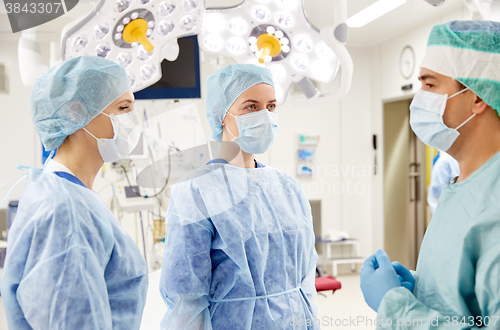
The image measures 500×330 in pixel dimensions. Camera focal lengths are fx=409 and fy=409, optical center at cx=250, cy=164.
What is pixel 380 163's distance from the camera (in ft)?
15.0

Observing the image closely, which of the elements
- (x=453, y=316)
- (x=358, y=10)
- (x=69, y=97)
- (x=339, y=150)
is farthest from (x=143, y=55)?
(x=339, y=150)

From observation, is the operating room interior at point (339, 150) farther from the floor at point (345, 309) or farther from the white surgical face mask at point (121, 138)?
the white surgical face mask at point (121, 138)

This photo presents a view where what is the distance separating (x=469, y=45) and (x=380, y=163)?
3734 millimetres

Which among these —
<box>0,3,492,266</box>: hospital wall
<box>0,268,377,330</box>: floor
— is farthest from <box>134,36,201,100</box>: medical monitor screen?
<box>0,3,492,266</box>: hospital wall

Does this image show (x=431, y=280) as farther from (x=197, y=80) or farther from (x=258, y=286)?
(x=197, y=80)

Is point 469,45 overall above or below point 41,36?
below

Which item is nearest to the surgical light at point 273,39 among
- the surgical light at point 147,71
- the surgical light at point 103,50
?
the surgical light at point 147,71

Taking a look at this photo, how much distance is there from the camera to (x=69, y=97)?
1.04 m

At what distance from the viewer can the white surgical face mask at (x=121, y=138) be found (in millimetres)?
1098

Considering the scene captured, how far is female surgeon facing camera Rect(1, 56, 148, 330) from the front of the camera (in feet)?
2.87

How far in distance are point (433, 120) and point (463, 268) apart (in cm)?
37

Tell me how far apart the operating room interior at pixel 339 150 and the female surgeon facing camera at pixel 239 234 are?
0.56 feet

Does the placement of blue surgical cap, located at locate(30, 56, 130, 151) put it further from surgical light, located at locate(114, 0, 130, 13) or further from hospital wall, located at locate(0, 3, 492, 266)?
hospital wall, located at locate(0, 3, 492, 266)

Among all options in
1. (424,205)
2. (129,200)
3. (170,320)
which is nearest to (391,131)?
(424,205)
